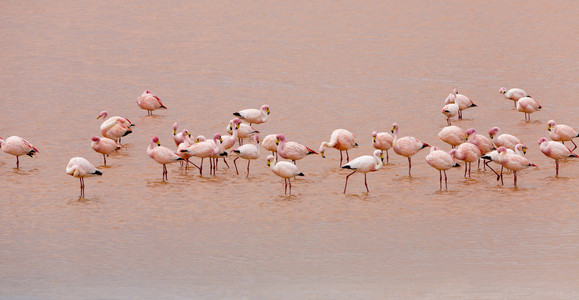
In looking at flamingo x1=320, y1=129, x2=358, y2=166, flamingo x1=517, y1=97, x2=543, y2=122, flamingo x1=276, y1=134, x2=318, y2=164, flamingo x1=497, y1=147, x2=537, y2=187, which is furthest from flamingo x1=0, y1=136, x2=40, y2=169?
flamingo x1=517, y1=97, x2=543, y2=122

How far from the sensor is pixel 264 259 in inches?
543

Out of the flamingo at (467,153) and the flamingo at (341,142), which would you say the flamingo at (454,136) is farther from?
the flamingo at (341,142)

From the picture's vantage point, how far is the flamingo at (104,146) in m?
19.6

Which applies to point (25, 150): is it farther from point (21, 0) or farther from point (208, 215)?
point (21, 0)

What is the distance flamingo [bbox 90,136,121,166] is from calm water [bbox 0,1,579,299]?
0.37 metres

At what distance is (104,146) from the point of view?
19672 millimetres

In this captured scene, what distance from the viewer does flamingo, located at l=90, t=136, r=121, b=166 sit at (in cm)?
1958

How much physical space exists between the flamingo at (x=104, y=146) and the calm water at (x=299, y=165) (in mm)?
370

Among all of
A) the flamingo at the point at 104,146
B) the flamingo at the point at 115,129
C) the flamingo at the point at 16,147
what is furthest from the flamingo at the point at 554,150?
the flamingo at the point at 16,147

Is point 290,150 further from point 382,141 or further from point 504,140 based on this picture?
point 504,140

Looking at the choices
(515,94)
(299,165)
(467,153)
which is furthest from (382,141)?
(515,94)

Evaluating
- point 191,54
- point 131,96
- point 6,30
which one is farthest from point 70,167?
point 6,30

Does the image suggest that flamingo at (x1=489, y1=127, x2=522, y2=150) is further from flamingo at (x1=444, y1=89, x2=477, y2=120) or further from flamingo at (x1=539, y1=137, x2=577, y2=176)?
flamingo at (x1=444, y1=89, x2=477, y2=120)

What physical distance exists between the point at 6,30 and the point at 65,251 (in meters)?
24.2
